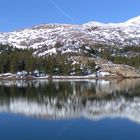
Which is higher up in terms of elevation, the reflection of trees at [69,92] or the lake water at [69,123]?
the reflection of trees at [69,92]

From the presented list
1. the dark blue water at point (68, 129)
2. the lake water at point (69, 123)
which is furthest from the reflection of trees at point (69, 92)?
the dark blue water at point (68, 129)

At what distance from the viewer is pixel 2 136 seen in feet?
149

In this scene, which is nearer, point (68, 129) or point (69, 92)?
point (68, 129)

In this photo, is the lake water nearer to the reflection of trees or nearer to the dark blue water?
the dark blue water

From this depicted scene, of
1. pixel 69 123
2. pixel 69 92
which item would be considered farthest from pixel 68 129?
pixel 69 92

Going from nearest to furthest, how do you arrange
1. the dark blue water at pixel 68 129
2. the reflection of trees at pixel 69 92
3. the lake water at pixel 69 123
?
the dark blue water at pixel 68 129 < the lake water at pixel 69 123 < the reflection of trees at pixel 69 92

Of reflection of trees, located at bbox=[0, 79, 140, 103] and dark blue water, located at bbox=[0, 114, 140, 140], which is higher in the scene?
reflection of trees, located at bbox=[0, 79, 140, 103]

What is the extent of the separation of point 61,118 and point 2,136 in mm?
15734

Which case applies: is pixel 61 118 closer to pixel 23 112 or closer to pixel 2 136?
pixel 23 112

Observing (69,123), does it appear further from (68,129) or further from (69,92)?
(69,92)

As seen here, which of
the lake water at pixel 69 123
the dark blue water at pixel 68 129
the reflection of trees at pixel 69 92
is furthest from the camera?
the reflection of trees at pixel 69 92

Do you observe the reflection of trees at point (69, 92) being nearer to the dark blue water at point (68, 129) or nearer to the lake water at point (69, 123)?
the lake water at point (69, 123)

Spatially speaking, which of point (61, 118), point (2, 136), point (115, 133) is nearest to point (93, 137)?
point (115, 133)

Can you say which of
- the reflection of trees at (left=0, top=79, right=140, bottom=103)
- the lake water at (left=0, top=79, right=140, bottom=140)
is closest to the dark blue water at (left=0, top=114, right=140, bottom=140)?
the lake water at (left=0, top=79, right=140, bottom=140)
